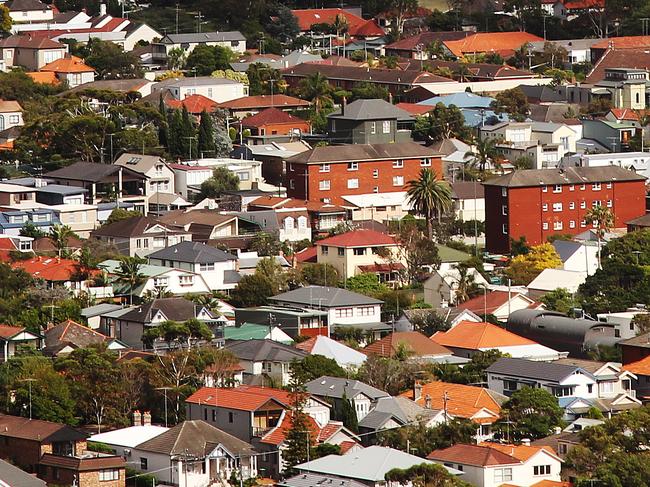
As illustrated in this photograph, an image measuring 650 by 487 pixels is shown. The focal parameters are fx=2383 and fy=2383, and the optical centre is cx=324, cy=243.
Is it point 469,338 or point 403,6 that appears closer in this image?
point 469,338

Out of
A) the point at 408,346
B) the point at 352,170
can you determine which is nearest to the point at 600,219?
the point at 352,170

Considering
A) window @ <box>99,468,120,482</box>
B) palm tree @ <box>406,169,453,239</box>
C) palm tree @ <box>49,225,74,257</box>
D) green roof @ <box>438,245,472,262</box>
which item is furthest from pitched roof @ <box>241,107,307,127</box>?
window @ <box>99,468,120,482</box>

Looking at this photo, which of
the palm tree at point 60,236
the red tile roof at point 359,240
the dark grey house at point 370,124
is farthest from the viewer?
the dark grey house at point 370,124

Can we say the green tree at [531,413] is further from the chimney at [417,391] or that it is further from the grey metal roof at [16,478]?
the grey metal roof at [16,478]

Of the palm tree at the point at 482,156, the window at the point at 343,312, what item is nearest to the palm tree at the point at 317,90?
the palm tree at the point at 482,156

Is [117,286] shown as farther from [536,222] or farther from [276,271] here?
[536,222]

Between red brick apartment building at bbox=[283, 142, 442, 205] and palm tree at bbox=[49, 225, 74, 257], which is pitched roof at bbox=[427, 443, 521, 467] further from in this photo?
red brick apartment building at bbox=[283, 142, 442, 205]

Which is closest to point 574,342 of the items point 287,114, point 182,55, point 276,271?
point 276,271
